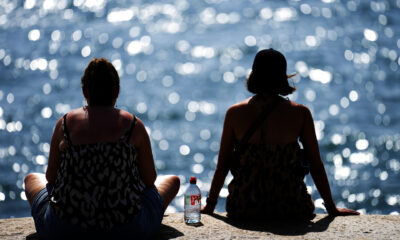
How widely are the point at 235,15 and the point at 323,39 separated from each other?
5802mm

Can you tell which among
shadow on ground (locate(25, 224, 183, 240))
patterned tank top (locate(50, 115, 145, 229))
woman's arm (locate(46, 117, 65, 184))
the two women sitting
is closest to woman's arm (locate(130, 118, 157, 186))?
the two women sitting

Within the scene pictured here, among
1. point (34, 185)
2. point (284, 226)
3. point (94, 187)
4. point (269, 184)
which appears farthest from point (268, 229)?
point (34, 185)

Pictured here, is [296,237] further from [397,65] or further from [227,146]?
[397,65]

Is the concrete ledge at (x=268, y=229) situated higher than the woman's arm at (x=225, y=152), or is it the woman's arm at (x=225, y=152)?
the woman's arm at (x=225, y=152)

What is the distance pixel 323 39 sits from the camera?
28.3 m

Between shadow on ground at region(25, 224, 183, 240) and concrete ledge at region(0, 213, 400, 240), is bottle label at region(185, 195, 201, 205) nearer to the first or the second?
concrete ledge at region(0, 213, 400, 240)

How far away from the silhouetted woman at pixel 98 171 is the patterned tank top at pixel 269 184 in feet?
3.02

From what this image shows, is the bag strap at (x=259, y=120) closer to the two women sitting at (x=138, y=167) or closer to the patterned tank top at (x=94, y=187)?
the two women sitting at (x=138, y=167)

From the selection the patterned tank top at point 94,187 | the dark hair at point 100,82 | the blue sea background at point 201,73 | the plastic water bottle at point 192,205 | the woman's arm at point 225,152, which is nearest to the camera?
the patterned tank top at point 94,187

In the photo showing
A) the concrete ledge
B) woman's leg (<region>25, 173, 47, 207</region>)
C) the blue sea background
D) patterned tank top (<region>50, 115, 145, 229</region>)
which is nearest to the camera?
patterned tank top (<region>50, 115, 145, 229</region>)

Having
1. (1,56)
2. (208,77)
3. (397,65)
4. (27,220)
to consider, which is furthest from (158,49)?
(27,220)

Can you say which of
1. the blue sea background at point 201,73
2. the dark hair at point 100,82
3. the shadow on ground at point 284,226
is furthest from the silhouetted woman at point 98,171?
the blue sea background at point 201,73

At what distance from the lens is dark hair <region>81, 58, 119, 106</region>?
13.4 feet

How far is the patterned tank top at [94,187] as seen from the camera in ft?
13.1
